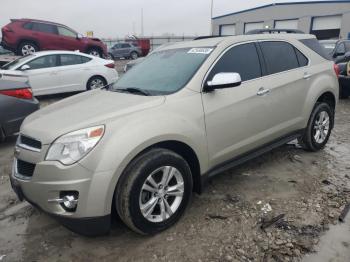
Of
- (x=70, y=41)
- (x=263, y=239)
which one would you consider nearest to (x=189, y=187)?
(x=263, y=239)

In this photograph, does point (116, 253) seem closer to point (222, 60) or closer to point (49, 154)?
point (49, 154)

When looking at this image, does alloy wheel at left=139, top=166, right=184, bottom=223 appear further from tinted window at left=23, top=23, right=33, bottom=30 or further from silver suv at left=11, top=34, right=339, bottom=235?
tinted window at left=23, top=23, right=33, bottom=30

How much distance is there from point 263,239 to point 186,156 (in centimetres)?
101

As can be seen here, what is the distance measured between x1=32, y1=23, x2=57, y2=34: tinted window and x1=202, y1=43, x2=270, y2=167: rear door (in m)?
12.1

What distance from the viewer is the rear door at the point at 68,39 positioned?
1430cm

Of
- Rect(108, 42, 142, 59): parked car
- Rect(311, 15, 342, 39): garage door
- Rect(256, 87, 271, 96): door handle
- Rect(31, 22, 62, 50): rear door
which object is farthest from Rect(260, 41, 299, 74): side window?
Rect(311, 15, 342, 39): garage door

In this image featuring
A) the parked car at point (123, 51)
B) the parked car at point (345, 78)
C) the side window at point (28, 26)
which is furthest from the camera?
the parked car at point (123, 51)

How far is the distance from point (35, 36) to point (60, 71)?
5.21 metres

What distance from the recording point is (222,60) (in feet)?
11.6

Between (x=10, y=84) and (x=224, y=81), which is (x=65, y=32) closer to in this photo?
(x=10, y=84)

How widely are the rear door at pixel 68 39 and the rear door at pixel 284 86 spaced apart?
475 inches

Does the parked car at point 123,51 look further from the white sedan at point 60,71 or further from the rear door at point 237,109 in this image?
the rear door at point 237,109

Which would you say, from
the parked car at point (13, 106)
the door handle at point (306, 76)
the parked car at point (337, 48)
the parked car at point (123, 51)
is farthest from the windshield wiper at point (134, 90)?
the parked car at point (123, 51)

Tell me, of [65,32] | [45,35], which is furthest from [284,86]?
[65,32]
